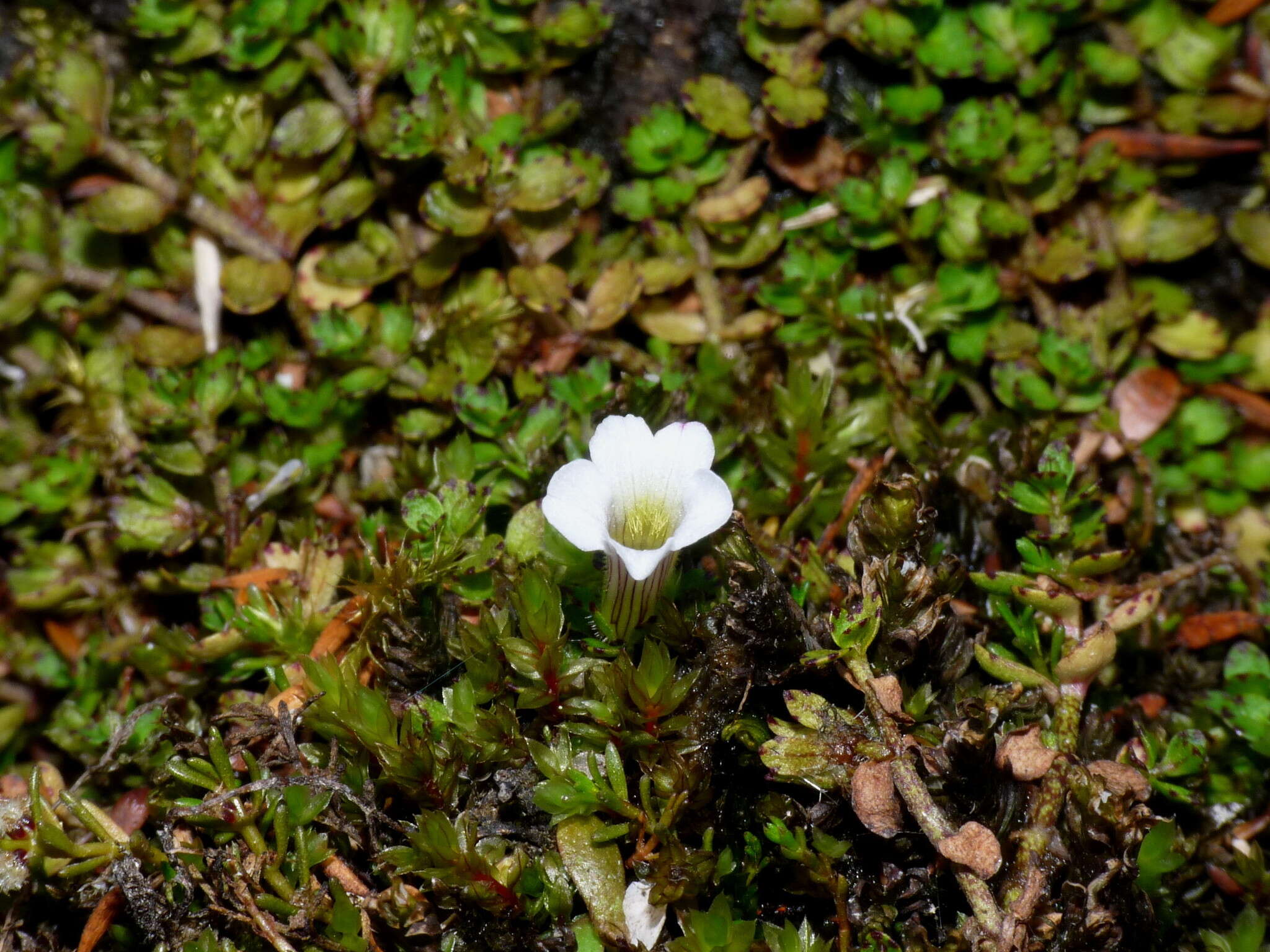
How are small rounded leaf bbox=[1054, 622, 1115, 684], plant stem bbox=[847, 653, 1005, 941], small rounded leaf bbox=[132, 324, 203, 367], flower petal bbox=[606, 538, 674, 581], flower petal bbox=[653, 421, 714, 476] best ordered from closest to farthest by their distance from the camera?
flower petal bbox=[606, 538, 674, 581]
plant stem bbox=[847, 653, 1005, 941]
flower petal bbox=[653, 421, 714, 476]
small rounded leaf bbox=[1054, 622, 1115, 684]
small rounded leaf bbox=[132, 324, 203, 367]

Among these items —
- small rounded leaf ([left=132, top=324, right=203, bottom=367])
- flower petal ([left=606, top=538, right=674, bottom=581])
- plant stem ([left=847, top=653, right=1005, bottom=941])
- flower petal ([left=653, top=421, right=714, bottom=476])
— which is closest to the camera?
flower petal ([left=606, top=538, right=674, bottom=581])

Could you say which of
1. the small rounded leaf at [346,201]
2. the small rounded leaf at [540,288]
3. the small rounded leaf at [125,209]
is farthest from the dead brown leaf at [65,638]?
the small rounded leaf at [540,288]

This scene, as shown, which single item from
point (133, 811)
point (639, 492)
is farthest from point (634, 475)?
point (133, 811)

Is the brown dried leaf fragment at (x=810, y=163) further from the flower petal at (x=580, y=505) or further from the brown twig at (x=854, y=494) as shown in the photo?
the flower petal at (x=580, y=505)

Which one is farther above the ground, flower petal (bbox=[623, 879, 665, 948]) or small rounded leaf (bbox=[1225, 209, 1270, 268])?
small rounded leaf (bbox=[1225, 209, 1270, 268])

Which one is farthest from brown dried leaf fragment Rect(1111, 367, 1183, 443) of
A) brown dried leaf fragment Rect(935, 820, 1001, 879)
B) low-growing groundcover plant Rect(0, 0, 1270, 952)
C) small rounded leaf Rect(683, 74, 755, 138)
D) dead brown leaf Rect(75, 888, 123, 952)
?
dead brown leaf Rect(75, 888, 123, 952)

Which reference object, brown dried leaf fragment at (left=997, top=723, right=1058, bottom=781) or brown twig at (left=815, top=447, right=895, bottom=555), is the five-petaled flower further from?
brown dried leaf fragment at (left=997, top=723, right=1058, bottom=781)

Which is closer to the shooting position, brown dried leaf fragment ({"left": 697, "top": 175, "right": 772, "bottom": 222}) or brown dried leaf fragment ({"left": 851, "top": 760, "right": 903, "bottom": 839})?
brown dried leaf fragment ({"left": 851, "top": 760, "right": 903, "bottom": 839})

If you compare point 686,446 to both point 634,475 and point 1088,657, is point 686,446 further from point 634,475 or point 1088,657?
point 1088,657
